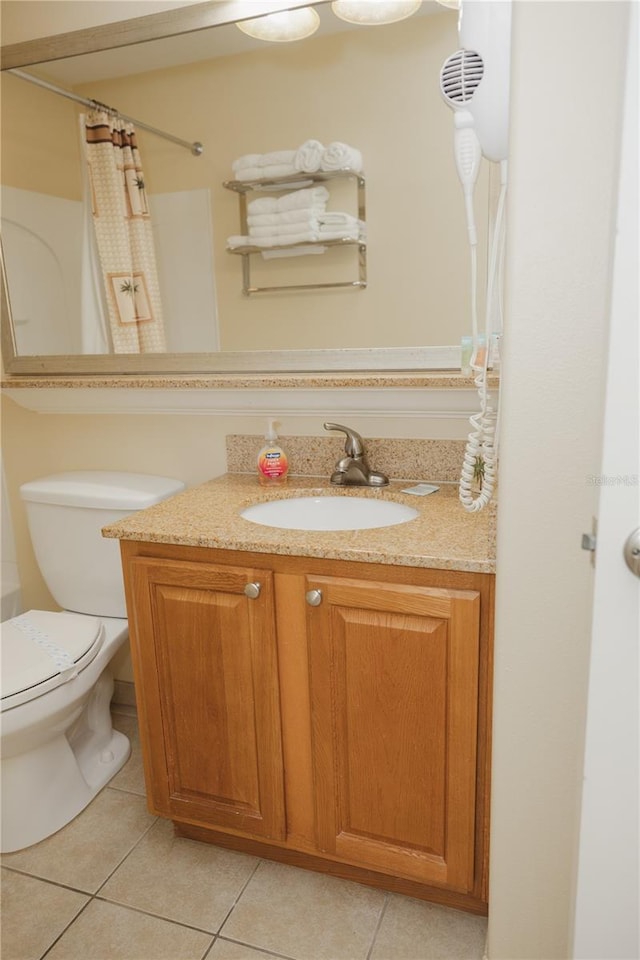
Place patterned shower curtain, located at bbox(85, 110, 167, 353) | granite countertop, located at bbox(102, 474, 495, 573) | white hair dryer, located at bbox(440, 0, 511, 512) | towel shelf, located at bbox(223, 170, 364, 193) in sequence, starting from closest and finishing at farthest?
1. white hair dryer, located at bbox(440, 0, 511, 512)
2. granite countertop, located at bbox(102, 474, 495, 573)
3. towel shelf, located at bbox(223, 170, 364, 193)
4. patterned shower curtain, located at bbox(85, 110, 167, 353)

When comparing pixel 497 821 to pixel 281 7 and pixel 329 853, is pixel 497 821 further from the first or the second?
pixel 281 7

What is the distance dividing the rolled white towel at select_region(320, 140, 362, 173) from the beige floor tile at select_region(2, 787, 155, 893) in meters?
1.74

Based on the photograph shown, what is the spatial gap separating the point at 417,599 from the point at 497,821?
1.35 ft

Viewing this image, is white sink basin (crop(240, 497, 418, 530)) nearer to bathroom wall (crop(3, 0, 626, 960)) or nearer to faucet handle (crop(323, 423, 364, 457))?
faucet handle (crop(323, 423, 364, 457))

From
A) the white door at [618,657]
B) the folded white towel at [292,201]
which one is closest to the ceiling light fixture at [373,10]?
the folded white towel at [292,201]

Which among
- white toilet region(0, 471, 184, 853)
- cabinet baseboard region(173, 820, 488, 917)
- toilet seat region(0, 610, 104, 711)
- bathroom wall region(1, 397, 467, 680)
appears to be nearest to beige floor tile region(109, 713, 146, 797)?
white toilet region(0, 471, 184, 853)

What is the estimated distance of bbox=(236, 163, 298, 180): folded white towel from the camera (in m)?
1.67

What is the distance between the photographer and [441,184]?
157 centimetres

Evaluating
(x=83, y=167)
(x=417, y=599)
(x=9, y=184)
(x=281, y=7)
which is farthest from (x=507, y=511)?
(x=9, y=184)

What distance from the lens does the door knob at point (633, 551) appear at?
0.88m

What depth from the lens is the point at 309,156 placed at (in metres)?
1.65

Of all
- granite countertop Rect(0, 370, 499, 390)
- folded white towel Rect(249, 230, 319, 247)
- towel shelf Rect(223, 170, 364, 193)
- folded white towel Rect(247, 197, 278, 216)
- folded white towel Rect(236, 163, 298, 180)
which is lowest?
granite countertop Rect(0, 370, 499, 390)

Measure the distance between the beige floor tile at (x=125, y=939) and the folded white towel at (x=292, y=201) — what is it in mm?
1673

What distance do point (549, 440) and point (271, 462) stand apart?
881 mm
